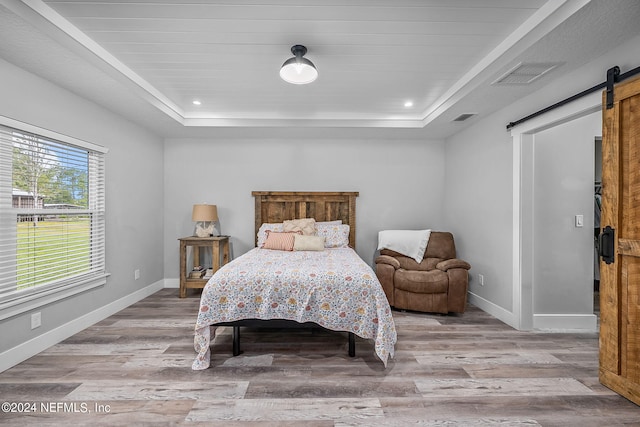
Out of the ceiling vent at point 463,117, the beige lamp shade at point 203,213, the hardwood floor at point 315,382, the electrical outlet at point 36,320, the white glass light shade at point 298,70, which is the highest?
the ceiling vent at point 463,117

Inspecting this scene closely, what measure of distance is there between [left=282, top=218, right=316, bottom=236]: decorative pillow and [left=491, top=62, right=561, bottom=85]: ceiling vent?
2.68m

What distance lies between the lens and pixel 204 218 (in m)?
4.31

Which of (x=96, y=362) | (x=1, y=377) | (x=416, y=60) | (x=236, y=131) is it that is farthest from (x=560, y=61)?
(x=1, y=377)

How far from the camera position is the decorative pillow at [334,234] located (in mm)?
4285

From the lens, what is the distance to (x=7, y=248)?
2.32 metres

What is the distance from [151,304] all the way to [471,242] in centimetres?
422

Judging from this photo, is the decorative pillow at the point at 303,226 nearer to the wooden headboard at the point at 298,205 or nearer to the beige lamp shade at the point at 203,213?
the wooden headboard at the point at 298,205

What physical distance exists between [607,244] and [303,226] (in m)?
3.14

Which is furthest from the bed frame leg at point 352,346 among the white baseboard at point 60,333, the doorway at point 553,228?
the white baseboard at point 60,333

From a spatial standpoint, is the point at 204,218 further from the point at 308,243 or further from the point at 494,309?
the point at 494,309

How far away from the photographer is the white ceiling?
6.20ft

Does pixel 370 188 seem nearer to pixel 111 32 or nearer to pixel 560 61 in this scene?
pixel 560 61

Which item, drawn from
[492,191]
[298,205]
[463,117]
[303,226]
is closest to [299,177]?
[298,205]

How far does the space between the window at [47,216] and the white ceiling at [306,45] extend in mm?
627
